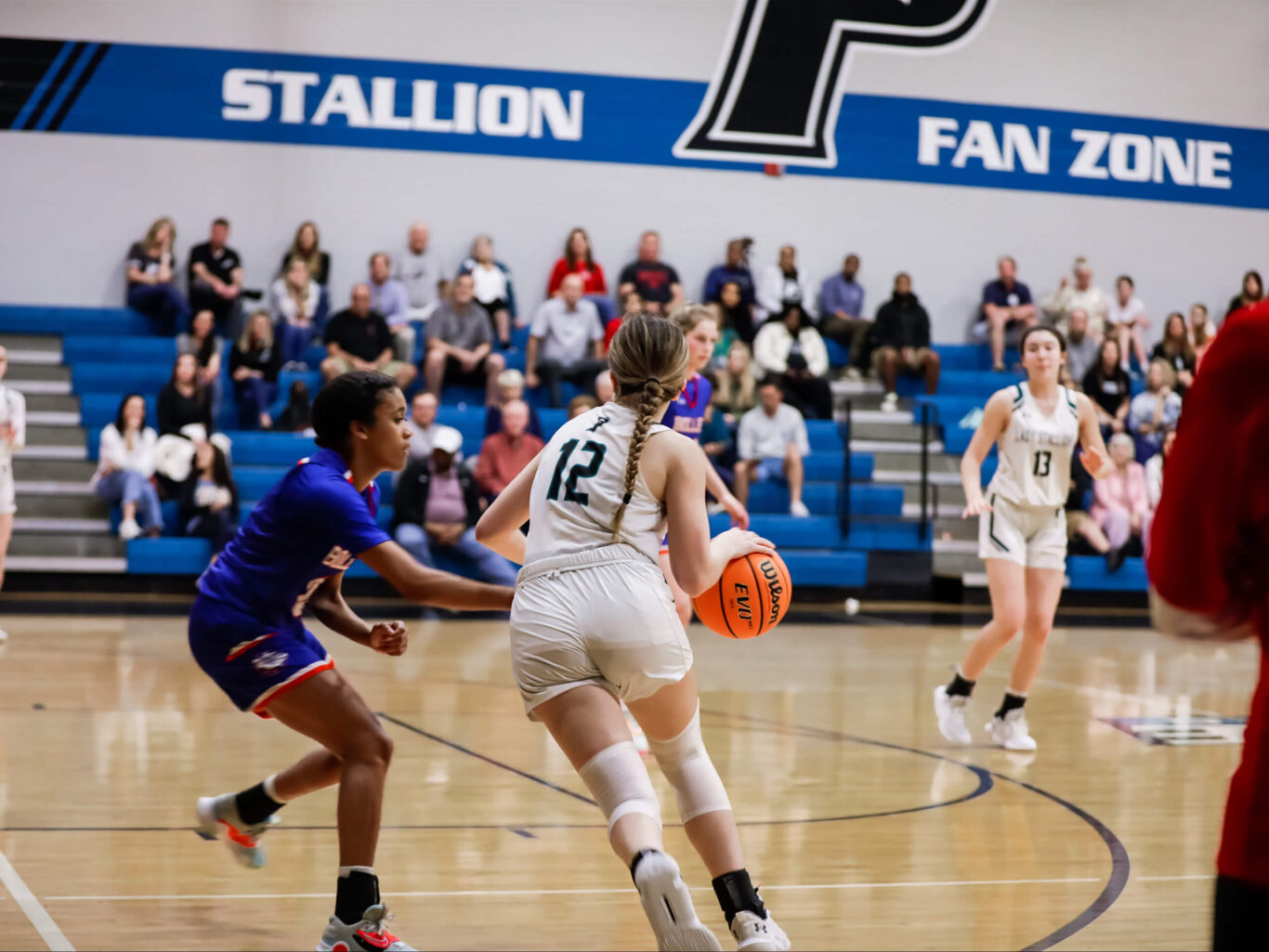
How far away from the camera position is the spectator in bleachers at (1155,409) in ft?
48.6

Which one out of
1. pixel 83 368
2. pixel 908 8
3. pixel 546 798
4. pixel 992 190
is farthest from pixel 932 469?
pixel 546 798

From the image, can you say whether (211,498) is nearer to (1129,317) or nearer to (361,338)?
(361,338)

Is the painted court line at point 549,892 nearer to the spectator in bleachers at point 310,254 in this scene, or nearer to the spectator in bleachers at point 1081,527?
the spectator in bleachers at point 1081,527

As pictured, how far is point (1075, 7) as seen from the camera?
17.3m

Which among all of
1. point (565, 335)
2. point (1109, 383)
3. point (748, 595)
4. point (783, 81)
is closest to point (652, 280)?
point (565, 335)

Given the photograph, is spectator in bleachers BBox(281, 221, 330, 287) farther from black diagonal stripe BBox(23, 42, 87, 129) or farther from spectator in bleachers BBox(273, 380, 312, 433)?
black diagonal stripe BBox(23, 42, 87, 129)

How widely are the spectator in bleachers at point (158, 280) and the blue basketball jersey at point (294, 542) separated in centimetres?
1162

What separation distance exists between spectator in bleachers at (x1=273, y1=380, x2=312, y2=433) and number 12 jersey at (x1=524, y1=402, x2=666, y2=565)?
10.4 metres

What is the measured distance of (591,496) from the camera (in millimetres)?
3189

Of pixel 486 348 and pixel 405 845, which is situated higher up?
pixel 486 348

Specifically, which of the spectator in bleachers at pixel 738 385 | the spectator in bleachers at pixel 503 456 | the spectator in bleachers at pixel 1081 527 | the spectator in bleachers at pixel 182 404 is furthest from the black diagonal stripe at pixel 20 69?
the spectator in bleachers at pixel 1081 527

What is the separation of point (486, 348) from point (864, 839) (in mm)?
9943

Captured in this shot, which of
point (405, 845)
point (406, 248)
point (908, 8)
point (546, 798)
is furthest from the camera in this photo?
point (908, 8)

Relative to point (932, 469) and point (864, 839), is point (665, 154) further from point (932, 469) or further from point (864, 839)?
point (864, 839)
